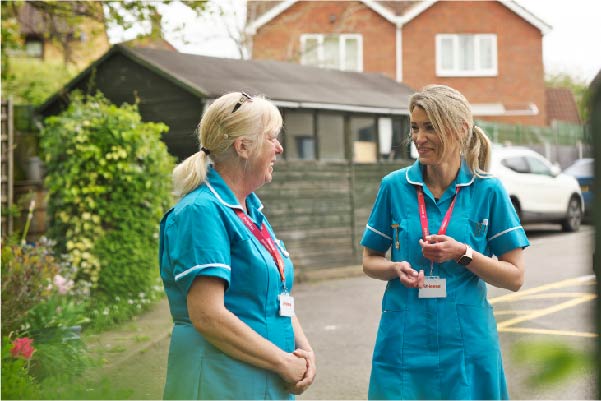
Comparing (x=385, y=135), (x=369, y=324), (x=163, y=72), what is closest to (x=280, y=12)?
(x=385, y=135)

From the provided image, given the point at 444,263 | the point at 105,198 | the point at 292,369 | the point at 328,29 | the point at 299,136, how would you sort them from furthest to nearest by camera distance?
the point at 328,29 → the point at 299,136 → the point at 105,198 → the point at 444,263 → the point at 292,369

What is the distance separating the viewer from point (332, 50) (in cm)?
A: 2920

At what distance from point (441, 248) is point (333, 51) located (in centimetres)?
2672

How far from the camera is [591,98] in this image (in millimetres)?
663

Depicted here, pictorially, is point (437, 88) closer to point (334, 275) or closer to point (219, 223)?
point (219, 223)

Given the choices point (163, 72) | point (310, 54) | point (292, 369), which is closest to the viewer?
point (292, 369)

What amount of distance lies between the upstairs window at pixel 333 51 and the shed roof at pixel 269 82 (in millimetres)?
10824

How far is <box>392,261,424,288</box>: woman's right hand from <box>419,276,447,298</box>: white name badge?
0.09ft

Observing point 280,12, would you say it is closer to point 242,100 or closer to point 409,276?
point 409,276

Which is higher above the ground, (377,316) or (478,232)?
(478,232)

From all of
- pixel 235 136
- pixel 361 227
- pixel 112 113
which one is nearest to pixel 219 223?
pixel 235 136

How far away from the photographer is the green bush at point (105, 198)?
9.63m

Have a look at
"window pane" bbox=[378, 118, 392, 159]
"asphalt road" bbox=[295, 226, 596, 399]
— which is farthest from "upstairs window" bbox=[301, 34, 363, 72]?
"asphalt road" bbox=[295, 226, 596, 399]

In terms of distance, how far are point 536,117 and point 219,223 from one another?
2862 centimetres
